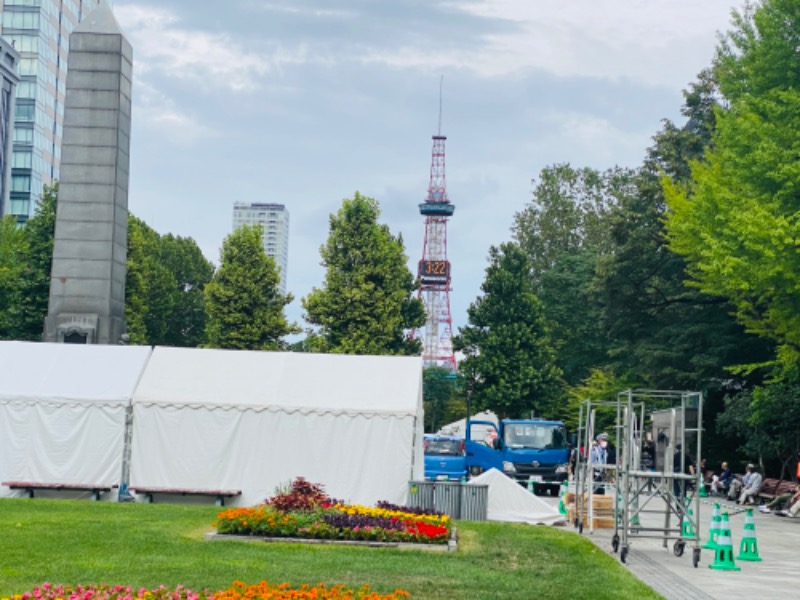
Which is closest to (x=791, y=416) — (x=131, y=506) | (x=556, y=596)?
(x=131, y=506)

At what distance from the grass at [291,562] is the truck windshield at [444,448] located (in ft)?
61.4

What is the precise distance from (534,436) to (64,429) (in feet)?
58.3

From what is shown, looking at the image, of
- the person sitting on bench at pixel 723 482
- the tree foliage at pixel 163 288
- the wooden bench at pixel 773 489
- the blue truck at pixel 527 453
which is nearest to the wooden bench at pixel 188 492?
the blue truck at pixel 527 453

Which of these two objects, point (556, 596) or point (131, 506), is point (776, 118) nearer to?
point (131, 506)

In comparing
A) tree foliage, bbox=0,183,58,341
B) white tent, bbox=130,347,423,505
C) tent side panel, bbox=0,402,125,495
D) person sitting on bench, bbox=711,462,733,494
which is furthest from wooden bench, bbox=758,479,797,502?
tree foliage, bbox=0,183,58,341

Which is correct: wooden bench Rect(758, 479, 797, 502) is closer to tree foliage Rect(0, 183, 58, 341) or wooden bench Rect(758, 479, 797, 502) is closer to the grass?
the grass

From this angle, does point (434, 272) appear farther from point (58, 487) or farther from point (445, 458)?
point (58, 487)

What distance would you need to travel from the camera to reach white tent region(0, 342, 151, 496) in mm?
26156

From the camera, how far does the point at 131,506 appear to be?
24.2 metres

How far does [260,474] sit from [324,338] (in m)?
29.7

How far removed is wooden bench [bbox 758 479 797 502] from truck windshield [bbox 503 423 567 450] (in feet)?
21.3

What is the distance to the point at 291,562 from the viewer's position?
14.8 metres

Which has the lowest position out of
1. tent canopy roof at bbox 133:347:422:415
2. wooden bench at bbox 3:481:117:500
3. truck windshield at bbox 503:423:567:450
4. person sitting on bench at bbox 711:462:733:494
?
→ person sitting on bench at bbox 711:462:733:494

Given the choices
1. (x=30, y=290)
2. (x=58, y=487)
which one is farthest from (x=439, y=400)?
(x=58, y=487)
